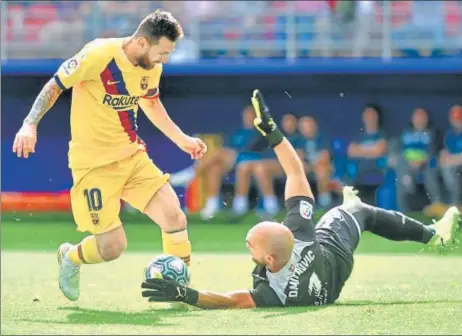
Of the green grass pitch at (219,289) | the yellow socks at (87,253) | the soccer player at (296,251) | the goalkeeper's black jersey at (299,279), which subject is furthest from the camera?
the yellow socks at (87,253)

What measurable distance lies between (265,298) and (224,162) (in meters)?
10.8

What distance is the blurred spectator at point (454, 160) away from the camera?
17.5 metres

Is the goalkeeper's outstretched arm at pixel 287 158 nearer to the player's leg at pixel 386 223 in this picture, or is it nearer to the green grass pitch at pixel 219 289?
the player's leg at pixel 386 223

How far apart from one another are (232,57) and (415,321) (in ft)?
40.4

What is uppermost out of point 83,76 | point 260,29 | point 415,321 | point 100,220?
point 260,29

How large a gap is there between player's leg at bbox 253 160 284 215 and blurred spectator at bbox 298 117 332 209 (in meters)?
0.53

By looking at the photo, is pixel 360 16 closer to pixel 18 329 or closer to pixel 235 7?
pixel 235 7

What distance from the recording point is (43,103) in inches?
311

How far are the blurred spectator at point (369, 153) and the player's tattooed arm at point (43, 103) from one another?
407 inches

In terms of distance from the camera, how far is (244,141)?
58.3 feet

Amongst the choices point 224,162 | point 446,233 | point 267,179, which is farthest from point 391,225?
point 224,162

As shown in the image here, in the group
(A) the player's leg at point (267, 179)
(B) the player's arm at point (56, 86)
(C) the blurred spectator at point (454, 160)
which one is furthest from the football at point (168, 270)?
(C) the blurred spectator at point (454, 160)

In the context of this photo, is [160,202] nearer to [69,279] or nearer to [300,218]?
[69,279]

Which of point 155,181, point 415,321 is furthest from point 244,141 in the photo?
point 415,321
